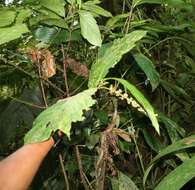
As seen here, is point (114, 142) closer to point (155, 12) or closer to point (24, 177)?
point (24, 177)

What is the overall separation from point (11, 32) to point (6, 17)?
53 mm

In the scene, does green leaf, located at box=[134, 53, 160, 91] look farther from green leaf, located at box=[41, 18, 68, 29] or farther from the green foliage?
green leaf, located at box=[41, 18, 68, 29]

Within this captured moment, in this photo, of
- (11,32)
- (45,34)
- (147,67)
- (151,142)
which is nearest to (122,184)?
(151,142)

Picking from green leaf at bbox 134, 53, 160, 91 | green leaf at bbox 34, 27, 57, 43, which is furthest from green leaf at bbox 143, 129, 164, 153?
green leaf at bbox 34, 27, 57, 43

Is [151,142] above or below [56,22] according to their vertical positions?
below

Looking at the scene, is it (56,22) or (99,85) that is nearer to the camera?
(99,85)

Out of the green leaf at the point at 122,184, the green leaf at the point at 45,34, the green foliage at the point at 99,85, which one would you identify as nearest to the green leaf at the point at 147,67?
the green foliage at the point at 99,85

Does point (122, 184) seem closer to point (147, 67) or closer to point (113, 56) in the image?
point (147, 67)

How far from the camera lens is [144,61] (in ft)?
2.89

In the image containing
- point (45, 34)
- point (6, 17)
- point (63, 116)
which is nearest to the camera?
point (63, 116)

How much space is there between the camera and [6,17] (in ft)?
2.22

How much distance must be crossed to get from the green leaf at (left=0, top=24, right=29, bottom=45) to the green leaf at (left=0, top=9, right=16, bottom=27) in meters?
0.02

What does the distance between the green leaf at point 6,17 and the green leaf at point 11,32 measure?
17 millimetres

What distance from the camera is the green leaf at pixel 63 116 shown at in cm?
54
